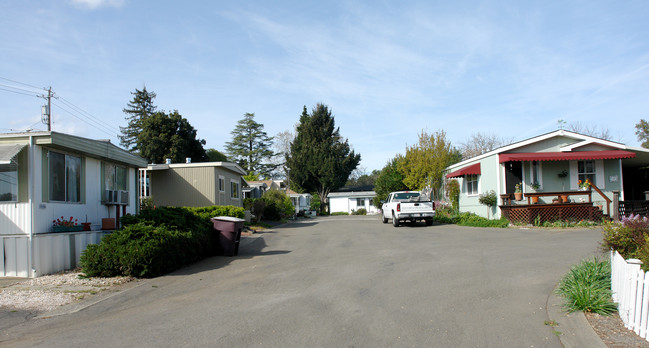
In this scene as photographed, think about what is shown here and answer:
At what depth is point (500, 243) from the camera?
46.3ft

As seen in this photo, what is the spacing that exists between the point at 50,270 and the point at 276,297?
6291mm

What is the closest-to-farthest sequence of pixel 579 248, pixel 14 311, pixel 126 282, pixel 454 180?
pixel 14 311 → pixel 126 282 → pixel 579 248 → pixel 454 180

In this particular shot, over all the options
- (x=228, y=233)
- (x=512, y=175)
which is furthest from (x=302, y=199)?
(x=228, y=233)

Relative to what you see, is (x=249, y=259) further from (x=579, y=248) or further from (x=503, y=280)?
(x=579, y=248)

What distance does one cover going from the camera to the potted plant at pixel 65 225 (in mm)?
11273

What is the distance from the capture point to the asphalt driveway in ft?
17.9

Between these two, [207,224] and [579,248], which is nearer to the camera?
[579,248]

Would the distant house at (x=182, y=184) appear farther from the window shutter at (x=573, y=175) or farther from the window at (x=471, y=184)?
the window shutter at (x=573, y=175)

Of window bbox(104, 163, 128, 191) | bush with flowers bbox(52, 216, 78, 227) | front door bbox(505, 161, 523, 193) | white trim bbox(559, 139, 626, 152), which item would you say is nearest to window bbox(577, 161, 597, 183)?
white trim bbox(559, 139, 626, 152)

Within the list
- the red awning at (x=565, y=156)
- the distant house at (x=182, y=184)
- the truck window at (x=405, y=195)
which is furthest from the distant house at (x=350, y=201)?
the red awning at (x=565, y=156)

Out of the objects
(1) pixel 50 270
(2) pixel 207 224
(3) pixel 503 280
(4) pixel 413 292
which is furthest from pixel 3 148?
(3) pixel 503 280

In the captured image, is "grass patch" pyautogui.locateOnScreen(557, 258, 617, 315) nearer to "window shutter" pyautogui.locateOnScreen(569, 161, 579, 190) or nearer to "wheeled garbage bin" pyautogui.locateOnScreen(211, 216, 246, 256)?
"wheeled garbage bin" pyautogui.locateOnScreen(211, 216, 246, 256)

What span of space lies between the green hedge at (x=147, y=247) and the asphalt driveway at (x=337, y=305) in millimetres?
483

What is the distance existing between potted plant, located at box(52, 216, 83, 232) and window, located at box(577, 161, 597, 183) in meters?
21.1
